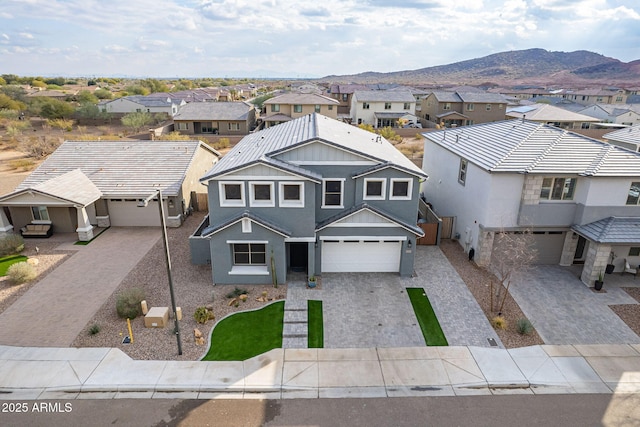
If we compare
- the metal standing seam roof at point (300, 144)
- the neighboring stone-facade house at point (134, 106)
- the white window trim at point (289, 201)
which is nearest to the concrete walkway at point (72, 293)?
the metal standing seam roof at point (300, 144)

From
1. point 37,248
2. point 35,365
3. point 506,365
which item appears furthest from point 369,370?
point 37,248

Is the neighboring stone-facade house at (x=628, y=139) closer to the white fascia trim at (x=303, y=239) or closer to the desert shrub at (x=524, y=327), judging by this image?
the desert shrub at (x=524, y=327)

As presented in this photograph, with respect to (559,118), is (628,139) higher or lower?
higher

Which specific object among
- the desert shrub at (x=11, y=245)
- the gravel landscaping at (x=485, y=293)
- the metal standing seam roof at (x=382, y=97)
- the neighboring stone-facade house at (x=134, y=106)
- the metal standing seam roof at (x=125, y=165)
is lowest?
the gravel landscaping at (x=485, y=293)

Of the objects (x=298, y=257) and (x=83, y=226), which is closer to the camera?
(x=298, y=257)

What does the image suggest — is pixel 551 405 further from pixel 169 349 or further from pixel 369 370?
pixel 169 349

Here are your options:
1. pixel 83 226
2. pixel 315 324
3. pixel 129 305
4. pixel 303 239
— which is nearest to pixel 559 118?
pixel 303 239

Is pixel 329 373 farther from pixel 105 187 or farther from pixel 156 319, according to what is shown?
pixel 105 187
